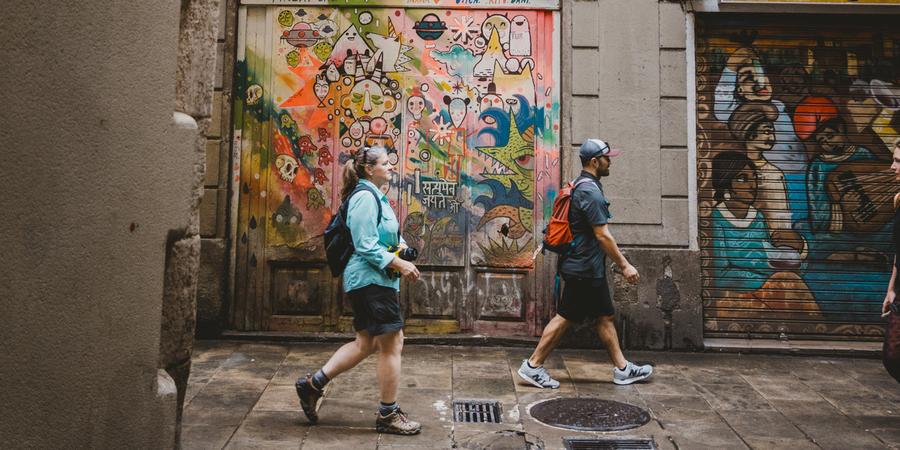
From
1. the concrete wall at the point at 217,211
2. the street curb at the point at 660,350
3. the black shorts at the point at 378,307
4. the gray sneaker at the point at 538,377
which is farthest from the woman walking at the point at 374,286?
the concrete wall at the point at 217,211

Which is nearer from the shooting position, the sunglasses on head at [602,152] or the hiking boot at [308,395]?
the hiking boot at [308,395]

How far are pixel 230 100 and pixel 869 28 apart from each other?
7011 mm

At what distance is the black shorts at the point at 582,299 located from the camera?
18.8ft

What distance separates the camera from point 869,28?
24.5ft

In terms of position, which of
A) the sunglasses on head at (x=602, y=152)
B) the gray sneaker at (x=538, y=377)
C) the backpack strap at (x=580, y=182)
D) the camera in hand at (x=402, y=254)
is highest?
the sunglasses on head at (x=602, y=152)

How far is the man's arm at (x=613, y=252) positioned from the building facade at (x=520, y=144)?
70.8 inches

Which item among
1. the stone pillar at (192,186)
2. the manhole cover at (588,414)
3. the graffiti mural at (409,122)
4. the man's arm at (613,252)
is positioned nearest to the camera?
the stone pillar at (192,186)

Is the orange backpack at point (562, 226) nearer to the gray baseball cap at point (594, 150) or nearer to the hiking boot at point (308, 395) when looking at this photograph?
the gray baseball cap at point (594, 150)

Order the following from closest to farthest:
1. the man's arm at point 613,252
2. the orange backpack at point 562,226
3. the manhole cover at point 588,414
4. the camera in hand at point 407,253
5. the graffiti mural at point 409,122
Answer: the camera in hand at point 407,253
the manhole cover at point 588,414
the man's arm at point 613,252
the orange backpack at point 562,226
the graffiti mural at point 409,122

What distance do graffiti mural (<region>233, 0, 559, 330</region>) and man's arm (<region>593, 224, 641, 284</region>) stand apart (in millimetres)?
1800

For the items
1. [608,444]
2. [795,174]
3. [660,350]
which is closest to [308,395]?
[608,444]

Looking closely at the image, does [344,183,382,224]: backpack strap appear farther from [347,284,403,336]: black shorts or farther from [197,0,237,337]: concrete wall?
[197,0,237,337]: concrete wall

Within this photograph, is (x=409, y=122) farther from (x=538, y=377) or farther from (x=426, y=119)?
(x=538, y=377)

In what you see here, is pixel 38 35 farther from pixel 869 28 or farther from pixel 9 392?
pixel 869 28
